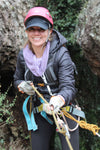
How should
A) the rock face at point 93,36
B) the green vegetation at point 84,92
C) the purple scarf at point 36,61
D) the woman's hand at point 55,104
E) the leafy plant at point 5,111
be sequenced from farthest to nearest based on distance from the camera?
the green vegetation at point 84,92
the leafy plant at point 5,111
the rock face at point 93,36
the purple scarf at point 36,61
the woman's hand at point 55,104

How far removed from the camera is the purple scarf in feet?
7.13

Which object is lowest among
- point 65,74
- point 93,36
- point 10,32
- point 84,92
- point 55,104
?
point 84,92

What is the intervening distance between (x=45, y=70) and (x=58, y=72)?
0.19m

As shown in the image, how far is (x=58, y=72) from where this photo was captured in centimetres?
214

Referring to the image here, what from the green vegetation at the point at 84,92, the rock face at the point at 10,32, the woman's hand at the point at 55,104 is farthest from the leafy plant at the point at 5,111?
the woman's hand at the point at 55,104

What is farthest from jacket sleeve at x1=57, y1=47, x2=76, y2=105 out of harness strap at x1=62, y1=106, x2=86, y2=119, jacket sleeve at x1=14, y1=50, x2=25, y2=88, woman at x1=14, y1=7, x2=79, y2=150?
jacket sleeve at x1=14, y1=50, x2=25, y2=88

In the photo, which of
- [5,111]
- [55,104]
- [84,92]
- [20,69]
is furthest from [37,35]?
[84,92]

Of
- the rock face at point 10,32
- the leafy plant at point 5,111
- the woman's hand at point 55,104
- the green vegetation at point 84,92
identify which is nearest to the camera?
the woman's hand at point 55,104

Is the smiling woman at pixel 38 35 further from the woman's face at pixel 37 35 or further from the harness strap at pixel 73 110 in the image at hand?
the harness strap at pixel 73 110

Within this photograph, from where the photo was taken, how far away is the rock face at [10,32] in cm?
332

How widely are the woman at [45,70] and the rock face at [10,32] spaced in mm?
1082

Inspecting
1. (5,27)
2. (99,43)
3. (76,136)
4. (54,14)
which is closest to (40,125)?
(76,136)

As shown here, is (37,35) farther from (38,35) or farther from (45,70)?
(45,70)

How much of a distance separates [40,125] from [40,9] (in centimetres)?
172
